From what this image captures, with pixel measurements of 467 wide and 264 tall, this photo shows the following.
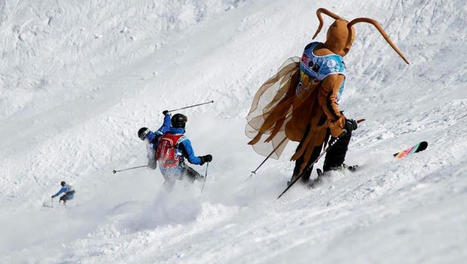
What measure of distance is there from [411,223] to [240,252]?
173 centimetres

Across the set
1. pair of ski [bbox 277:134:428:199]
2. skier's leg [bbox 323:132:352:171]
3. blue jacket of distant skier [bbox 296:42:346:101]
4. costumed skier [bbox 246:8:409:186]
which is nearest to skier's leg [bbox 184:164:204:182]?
costumed skier [bbox 246:8:409:186]

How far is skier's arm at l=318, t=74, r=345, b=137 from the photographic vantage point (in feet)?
23.8

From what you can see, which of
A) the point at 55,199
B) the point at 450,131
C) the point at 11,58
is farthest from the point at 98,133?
the point at 450,131

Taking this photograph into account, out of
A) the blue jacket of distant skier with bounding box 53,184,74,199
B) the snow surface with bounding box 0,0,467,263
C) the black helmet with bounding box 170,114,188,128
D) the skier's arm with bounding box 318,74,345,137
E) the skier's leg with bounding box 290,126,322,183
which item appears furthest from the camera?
the blue jacket of distant skier with bounding box 53,184,74,199

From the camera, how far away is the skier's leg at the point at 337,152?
7719mm

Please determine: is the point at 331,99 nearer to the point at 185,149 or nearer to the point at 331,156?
the point at 331,156

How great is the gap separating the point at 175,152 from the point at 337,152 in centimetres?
242

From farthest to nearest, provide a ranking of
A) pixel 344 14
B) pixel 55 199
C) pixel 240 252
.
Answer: pixel 344 14
pixel 55 199
pixel 240 252

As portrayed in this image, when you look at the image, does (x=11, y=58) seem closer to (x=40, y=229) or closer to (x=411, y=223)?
(x=40, y=229)

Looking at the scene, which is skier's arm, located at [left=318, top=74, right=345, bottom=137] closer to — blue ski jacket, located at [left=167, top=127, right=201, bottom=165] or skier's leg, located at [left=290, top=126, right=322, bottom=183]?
skier's leg, located at [left=290, top=126, right=322, bottom=183]

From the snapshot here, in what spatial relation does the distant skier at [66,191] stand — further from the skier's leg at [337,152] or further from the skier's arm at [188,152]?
the skier's leg at [337,152]

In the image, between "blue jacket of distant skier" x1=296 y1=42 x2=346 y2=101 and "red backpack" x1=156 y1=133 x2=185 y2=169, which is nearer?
"blue jacket of distant skier" x1=296 y1=42 x2=346 y2=101

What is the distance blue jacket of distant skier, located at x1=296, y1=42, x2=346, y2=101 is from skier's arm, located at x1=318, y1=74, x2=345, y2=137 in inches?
2.8

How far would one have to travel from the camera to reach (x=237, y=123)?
16.1m
